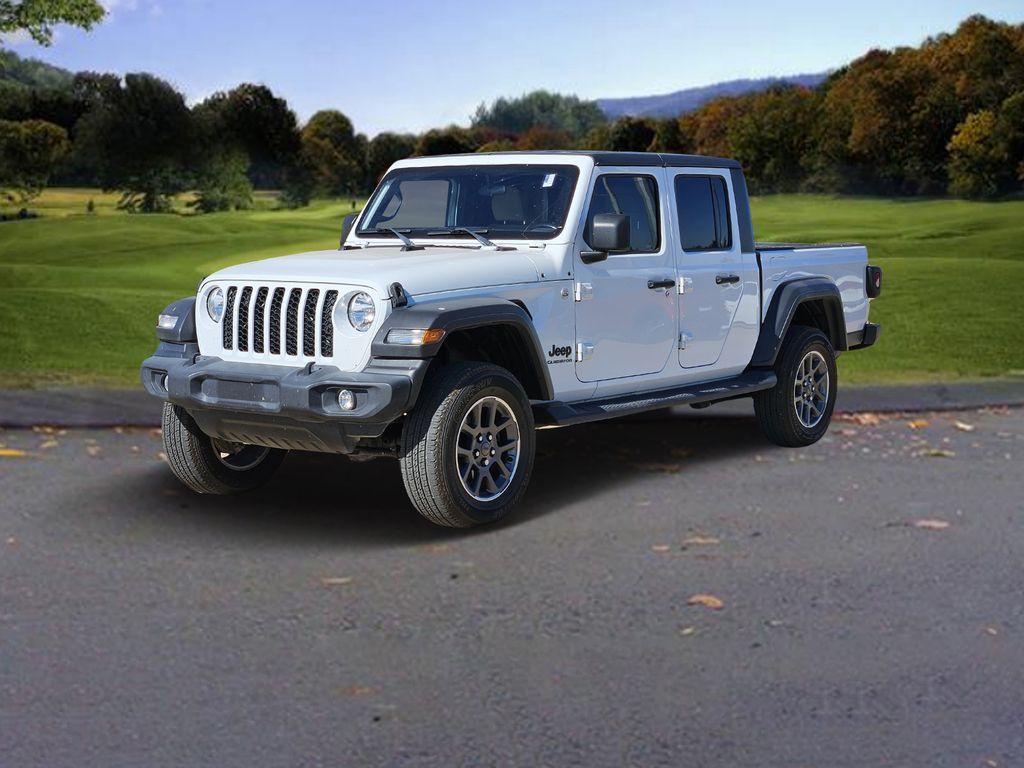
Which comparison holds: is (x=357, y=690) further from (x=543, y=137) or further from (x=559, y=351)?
(x=543, y=137)

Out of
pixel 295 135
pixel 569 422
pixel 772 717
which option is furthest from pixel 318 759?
pixel 295 135

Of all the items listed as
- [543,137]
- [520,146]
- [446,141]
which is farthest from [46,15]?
[543,137]

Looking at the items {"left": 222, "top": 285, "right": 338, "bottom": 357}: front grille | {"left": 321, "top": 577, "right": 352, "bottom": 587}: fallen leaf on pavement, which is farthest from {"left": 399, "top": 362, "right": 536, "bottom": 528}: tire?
{"left": 321, "top": 577, "right": 352, "bottom": 587}: fallen leaf on pavement

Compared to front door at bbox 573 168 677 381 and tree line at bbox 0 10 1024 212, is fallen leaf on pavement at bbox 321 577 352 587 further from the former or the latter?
tree line at bbox 0 10 1024 212

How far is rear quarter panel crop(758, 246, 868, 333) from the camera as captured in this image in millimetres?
9859

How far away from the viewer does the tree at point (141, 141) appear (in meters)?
45.6

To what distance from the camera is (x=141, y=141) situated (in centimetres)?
4625

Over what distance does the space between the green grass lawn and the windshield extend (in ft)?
18.4

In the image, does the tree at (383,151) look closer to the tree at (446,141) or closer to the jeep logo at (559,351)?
the tree at (446,141)

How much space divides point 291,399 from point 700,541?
87.6 inches

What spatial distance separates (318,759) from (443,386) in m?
3.17

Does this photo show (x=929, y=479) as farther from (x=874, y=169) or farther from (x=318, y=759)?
(x=874, y=169)

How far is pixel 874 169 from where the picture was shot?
7362 cm

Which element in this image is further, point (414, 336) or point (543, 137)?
point (543, 137)
